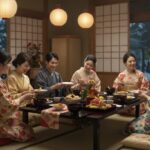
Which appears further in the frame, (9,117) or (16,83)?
(16,83)

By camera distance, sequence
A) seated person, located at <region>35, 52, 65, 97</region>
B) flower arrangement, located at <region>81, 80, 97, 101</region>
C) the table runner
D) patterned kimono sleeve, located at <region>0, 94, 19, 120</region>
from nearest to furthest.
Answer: the table runner → patterned kimono sleeve, located at <region>0, 94, 19, 120</region> → flower arrangement, located at <region>81, 80, 97, 101</region> → seated person, located at <region>35, 52, 65, 97</region>

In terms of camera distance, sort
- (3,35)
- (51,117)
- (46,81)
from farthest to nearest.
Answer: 1. (3,35)
2. (46,81)
3. (51,117)

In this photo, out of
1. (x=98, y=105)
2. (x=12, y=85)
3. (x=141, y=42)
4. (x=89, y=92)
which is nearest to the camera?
(x=98, y=105)

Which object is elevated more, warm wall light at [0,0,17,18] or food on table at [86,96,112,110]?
warm wall light at [0,0,17,18]

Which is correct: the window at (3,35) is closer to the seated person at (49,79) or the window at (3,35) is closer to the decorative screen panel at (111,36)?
the seated person at (49,79)

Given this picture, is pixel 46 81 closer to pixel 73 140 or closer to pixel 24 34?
pixel 73 140

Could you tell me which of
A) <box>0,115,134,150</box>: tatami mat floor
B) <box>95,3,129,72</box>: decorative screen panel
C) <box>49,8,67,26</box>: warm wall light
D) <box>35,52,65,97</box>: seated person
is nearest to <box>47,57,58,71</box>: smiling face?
<box>35,52,65,97</box>: seated person

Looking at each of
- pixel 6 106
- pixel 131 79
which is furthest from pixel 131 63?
pixel 6 106

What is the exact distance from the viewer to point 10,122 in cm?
404

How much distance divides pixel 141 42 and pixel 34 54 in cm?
270

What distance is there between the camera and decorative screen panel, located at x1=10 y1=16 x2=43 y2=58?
283 inches

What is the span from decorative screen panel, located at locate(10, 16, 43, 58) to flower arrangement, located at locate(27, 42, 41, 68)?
63mm

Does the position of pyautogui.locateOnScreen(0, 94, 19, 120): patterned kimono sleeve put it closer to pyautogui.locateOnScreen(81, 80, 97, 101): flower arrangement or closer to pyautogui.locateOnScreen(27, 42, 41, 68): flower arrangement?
pyautogui.locateOnScreen(81, 80, 97, 101): flower arrangement

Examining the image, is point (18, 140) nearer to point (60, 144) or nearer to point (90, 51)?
point (60, 144)
